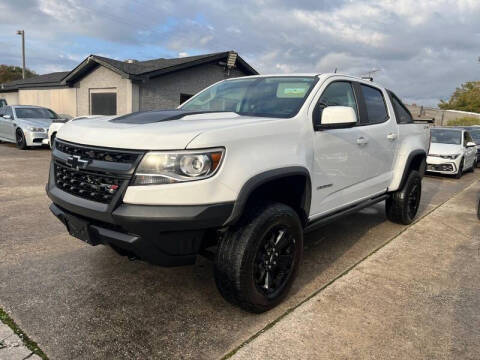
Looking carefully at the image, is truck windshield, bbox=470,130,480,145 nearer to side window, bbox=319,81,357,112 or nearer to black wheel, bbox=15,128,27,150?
side window, bbox=319,81,357,112

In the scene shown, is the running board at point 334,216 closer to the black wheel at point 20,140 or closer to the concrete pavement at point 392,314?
the concrete pavement at point 392,314

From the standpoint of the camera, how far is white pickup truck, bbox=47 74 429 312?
213cm

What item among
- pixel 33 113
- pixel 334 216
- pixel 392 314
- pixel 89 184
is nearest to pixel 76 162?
pixel 89 184

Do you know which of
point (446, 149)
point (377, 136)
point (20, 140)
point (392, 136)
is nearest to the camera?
point (377, 136)

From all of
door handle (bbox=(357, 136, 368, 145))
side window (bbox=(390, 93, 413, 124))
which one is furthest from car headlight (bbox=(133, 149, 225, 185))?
side window (bbox=(390, 93, 413, 124))

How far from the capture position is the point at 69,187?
257 cm

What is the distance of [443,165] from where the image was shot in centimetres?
1016

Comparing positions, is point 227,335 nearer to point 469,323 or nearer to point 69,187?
point 69,187

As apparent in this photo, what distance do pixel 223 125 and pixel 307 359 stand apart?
1.50 meters

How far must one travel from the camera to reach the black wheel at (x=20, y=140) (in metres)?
11.7

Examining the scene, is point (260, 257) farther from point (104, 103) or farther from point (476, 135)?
point (476, 135)

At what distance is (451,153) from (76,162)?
10318mm

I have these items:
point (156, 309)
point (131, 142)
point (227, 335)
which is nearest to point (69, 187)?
point (131, 142)

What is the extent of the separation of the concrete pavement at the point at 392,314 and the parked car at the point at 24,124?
1113 centimetres
